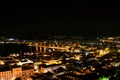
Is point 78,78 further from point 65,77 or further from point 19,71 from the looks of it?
point 19,71

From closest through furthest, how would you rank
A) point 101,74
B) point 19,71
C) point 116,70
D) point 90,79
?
point 90,79, point 101,74, point 116,70, point 19,71

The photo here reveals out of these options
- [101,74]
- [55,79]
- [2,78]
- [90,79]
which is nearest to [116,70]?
[101,74]

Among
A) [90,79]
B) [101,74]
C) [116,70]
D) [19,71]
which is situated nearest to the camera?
[90,79]

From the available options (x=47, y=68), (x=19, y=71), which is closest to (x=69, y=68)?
(x=47, y=68)

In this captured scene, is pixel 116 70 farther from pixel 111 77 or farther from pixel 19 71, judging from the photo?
pixel 19 71

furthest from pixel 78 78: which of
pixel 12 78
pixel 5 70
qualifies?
pixel 5 70

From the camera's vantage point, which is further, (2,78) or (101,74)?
(2,78)

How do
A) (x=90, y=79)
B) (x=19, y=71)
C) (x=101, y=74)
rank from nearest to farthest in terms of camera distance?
(x=90, y=79)
(x=101, y=74)
(x=19, y=71)

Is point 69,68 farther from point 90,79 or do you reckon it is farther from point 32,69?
point 90,79
